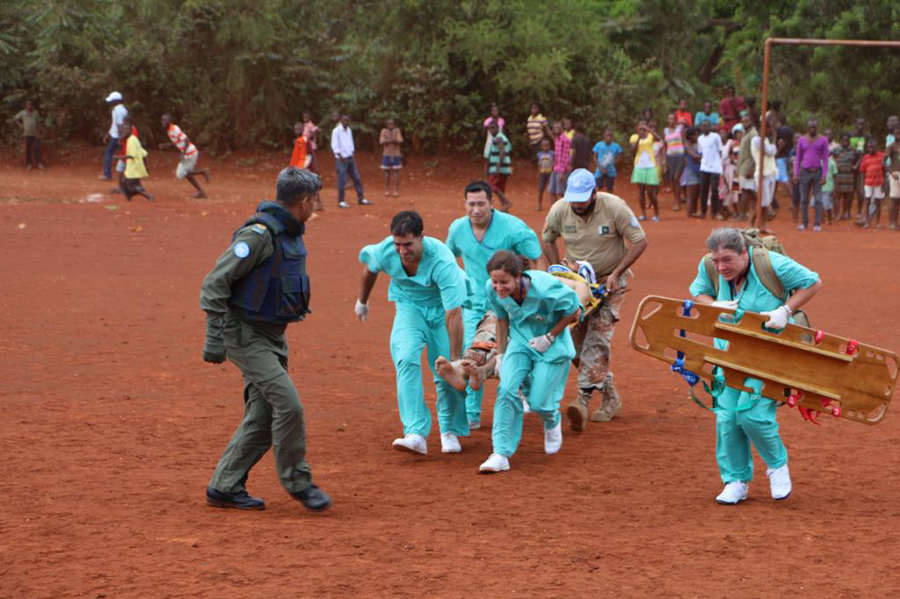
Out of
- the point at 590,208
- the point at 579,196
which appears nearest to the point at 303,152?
the point at 590,208

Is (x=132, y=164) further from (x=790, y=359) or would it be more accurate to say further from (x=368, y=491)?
(x=790, y=359)

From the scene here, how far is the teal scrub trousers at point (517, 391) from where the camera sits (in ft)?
25.1

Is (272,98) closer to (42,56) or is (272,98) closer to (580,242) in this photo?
(42,56)

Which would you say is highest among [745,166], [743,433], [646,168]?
[745,166]

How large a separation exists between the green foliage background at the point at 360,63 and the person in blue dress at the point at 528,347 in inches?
927

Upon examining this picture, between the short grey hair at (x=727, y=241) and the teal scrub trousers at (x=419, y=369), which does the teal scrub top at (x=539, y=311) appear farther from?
the short grey hair at (x=727, y=241)

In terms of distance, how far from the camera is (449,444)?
27.0 feet

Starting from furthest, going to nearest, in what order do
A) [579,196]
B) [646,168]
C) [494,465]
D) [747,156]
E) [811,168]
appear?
1. [646,168]
2. [811,168]
3. [747,156]
4. [579,196]
5. [494,465]

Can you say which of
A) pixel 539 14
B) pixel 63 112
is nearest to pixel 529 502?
pixel 539 14

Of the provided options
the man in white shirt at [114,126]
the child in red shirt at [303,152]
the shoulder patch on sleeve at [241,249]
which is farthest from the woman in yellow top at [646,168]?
the shoulder patch on sleeve at [241,249]

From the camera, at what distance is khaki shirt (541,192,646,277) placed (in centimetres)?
895

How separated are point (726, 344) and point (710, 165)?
669 inches

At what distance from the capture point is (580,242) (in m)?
9.07

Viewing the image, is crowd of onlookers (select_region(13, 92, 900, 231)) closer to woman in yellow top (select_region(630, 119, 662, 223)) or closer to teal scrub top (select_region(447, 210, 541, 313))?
woman in yellow top (select_region(630, 119, 662, 223))
